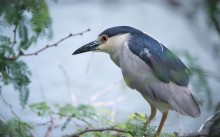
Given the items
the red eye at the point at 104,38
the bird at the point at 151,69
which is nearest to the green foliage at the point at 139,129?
the bird at the point at 151,69

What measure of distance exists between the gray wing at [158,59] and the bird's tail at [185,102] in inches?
2.0

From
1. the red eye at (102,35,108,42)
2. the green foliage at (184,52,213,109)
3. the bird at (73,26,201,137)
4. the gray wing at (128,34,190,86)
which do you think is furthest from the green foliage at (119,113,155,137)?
the green foliage at (184,52,213,109)

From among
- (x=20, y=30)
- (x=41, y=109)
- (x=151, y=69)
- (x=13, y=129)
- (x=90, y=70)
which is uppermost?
(x=20, y=30)

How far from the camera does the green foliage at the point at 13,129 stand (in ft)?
7.65

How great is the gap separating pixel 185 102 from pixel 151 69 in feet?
0.76

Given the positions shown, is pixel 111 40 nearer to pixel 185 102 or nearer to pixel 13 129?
pixel 185 102

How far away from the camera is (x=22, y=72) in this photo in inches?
99.9

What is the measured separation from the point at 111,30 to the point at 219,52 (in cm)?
179

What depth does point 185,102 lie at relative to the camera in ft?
9.76

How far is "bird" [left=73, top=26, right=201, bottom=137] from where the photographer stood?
292 centimetres

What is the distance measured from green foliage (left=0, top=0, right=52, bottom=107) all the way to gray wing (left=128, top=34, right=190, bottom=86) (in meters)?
0.59

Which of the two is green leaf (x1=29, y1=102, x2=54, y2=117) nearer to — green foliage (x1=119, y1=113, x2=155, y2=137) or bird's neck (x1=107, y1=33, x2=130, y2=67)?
bird's neck (x1=107, y1=33, x2=130, y2=67)

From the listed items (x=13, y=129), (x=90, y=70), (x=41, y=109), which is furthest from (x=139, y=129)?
(x=90, y=70)

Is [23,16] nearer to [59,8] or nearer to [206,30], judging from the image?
[206,30]
